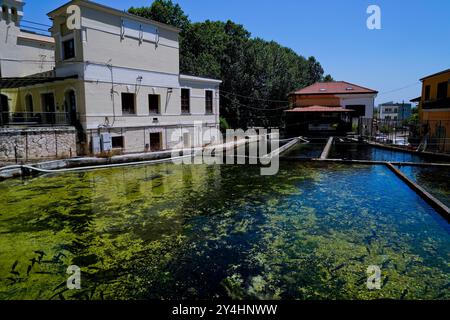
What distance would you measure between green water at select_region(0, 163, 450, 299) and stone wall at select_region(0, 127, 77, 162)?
3.31m

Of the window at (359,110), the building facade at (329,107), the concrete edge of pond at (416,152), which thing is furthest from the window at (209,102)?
the window at (359,110)

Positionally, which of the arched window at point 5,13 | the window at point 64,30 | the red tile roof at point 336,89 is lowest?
the red tile roof at point 336,89

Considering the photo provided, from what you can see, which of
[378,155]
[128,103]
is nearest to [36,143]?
[128,103]

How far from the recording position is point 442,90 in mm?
20734

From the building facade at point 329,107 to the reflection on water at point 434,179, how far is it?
624 inches

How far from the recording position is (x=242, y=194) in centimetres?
969

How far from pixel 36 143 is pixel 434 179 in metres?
16.5

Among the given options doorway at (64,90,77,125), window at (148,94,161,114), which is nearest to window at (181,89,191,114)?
window at (148,94,161,114)

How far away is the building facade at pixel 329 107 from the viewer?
29.4 m

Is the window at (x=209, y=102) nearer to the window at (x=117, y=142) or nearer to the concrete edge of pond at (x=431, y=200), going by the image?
the window at (x=117, y=142)

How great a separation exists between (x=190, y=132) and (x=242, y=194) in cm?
1356

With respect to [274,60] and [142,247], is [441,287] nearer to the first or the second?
[142,247]

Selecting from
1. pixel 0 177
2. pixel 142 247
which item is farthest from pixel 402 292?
pixel 0 177

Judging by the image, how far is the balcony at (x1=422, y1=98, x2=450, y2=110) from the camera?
1898 centimetres
